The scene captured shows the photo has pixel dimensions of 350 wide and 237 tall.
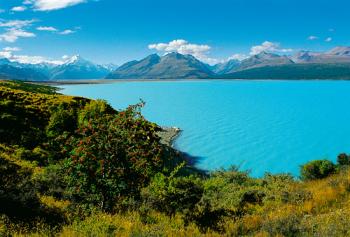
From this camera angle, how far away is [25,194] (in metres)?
16.3

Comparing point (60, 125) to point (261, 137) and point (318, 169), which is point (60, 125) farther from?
point (261, 137)

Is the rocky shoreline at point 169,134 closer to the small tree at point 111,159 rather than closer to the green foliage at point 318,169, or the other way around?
the green foliage at point 318,169

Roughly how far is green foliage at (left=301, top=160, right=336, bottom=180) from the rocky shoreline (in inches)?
1747

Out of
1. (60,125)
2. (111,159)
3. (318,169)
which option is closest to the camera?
(111,159)

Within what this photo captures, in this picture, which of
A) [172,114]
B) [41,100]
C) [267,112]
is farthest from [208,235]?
[267,112]

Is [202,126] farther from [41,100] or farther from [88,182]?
[88,182]

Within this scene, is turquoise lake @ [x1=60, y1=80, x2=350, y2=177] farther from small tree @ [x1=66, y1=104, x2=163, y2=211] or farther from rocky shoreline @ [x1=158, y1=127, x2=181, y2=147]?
small tree @ [x1=66, y1=104, x2=163, y2=211]

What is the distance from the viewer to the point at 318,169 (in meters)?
41.1

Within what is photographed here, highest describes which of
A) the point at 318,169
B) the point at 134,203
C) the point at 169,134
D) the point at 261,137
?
the point at 134,203

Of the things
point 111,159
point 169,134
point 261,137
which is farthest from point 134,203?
point 261,137

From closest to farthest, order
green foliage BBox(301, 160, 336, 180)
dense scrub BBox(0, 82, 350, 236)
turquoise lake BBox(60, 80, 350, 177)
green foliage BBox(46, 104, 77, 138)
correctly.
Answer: dense scrub BBox(0, 82, 350, 236) → green foliage BBox(301, 160, 336, 180) → green foliage BBox(46, 104, 77, 138) → turquoise lake BBox(60, 80, 350, 177)

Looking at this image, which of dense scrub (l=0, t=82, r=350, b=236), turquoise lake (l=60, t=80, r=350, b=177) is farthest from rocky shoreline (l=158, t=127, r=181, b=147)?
dense scrub (l=0, t=82, r=350, b=236)

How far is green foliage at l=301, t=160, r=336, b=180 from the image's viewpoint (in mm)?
39875

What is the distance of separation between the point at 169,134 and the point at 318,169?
58.4 meters
